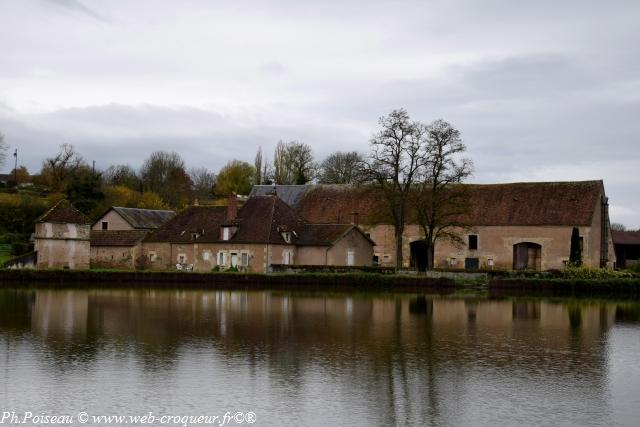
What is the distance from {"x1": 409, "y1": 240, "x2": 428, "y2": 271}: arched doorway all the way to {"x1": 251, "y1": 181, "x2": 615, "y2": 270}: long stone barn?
7cm

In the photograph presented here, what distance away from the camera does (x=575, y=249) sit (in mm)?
48531

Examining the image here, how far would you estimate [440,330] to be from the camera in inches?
940

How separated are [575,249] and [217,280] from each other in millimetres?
21651

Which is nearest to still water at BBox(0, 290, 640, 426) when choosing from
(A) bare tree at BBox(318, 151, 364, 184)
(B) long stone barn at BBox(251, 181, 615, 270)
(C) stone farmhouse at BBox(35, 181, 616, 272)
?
(C) stone farmhouse at BBox(35, 181, 616, 272)

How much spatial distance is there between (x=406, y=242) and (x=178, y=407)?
43.6 metres

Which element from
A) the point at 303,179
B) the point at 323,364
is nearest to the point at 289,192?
the point at 303,179

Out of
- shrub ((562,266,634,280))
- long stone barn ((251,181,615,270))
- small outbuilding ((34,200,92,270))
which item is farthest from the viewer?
long stone barn ((251,181,615,270))

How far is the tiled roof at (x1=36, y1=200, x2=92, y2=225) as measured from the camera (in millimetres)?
49031

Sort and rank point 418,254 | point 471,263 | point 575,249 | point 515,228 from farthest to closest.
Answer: point 418,254
point 471,263
point 515,228
point 575,249

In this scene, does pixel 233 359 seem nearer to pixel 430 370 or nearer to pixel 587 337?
pixel 430 370

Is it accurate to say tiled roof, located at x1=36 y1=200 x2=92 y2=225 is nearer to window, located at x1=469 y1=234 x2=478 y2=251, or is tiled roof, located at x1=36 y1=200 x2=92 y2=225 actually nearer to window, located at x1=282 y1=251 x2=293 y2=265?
window, located at x1=282 y1=251 x2=293 y2=265

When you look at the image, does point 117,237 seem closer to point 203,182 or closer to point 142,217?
point 142,217

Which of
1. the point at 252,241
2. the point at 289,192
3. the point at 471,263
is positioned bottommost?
the point at 471,263

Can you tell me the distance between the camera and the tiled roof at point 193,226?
52031 millimetres
